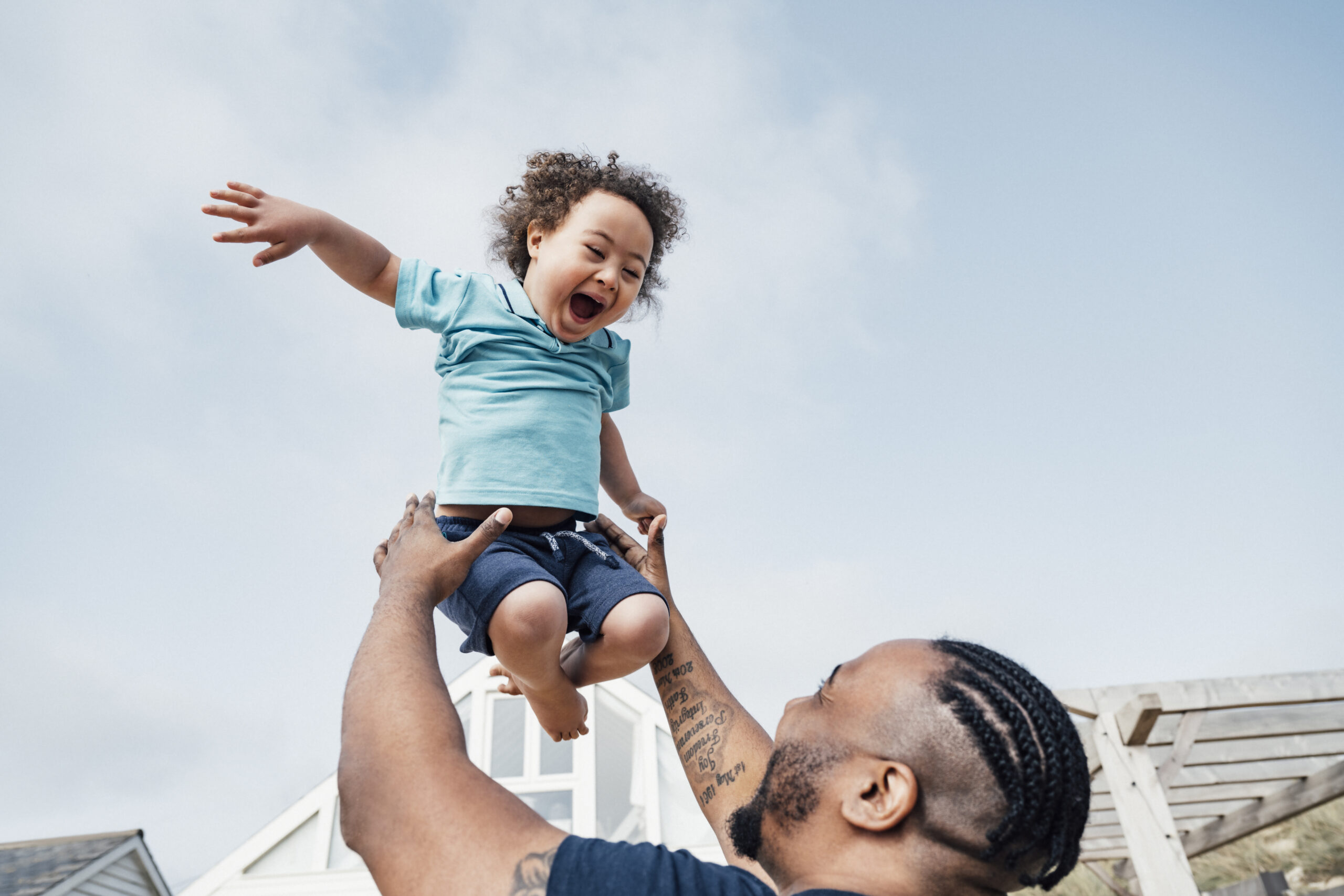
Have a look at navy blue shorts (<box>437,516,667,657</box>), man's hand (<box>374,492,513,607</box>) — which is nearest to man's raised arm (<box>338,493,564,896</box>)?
man's hand (<box>374,492,513,607</box>)

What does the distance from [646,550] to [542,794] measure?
658 cm

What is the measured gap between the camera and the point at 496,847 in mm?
1244

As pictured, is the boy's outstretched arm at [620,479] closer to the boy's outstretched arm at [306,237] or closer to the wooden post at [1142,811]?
the boy's outstretched arm at [306,237]

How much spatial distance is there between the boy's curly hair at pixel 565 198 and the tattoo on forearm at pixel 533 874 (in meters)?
1.70

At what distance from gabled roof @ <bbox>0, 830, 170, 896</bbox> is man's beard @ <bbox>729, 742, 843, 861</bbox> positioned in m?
7.07

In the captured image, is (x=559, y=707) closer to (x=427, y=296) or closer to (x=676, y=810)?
(x=427, y=296)

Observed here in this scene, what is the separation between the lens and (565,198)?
248cm

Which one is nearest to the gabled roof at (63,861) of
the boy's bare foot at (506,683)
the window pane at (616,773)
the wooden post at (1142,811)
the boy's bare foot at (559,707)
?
the window pane at (616,773)

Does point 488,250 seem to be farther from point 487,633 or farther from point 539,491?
point 487,633

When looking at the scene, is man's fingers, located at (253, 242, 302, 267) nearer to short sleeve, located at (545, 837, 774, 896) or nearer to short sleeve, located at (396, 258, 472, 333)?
short sleeve, located at (396, 258, 472, 333)

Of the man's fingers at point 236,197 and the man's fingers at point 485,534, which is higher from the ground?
the man's fingers at point 236,197

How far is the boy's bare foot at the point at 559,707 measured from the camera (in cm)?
215

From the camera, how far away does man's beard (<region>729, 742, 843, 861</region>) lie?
159 centimetres

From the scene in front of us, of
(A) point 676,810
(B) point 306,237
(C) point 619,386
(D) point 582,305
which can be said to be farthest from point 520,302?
(A) point 676,810
